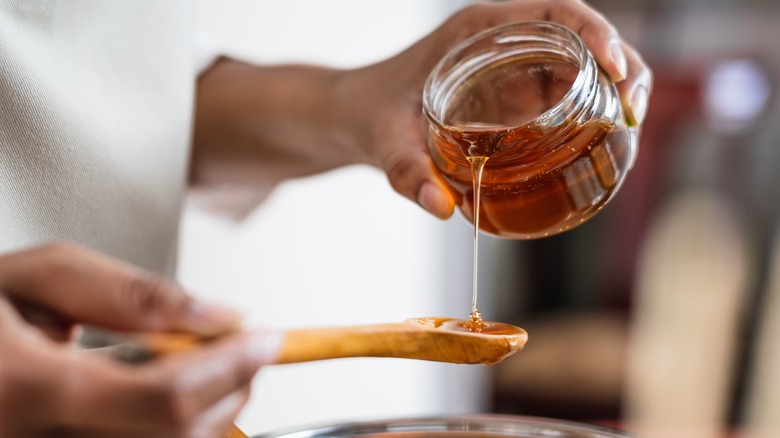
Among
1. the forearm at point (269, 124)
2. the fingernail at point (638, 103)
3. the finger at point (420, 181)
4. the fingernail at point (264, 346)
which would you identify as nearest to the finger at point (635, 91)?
the fingernail at point (638, 103)

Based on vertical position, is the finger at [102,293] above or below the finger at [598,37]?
below

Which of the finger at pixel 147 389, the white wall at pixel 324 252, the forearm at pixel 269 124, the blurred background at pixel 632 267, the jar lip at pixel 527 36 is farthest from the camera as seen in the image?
the blurred background at pixel 632 267

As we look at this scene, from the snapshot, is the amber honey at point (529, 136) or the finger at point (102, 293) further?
the amber honey at point (529, 136)

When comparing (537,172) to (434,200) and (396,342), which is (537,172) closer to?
(434,200)

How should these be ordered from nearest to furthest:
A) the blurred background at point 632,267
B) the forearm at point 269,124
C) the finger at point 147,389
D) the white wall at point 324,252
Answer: the finger at point 147,389 < the forearm at point 269,124 < the white wall at point 324,252 < the blurred background at point 632,267

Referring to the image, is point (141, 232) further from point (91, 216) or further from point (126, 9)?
point (126, 9)

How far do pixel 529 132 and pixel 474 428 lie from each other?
0.22 m

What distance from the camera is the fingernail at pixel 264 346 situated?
0.40 m

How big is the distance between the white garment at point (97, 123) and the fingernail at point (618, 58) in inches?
18.0

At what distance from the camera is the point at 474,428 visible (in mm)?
649

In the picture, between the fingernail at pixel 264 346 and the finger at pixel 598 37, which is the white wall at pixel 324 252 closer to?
the finger at pixel 598 37

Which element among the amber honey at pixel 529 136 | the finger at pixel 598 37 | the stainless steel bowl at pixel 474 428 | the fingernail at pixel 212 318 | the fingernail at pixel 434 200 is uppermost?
the finger at pixel 598 37

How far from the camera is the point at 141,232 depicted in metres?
0.88

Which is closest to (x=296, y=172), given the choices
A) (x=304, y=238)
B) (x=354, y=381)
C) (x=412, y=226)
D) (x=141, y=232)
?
(x=141, y=232)
